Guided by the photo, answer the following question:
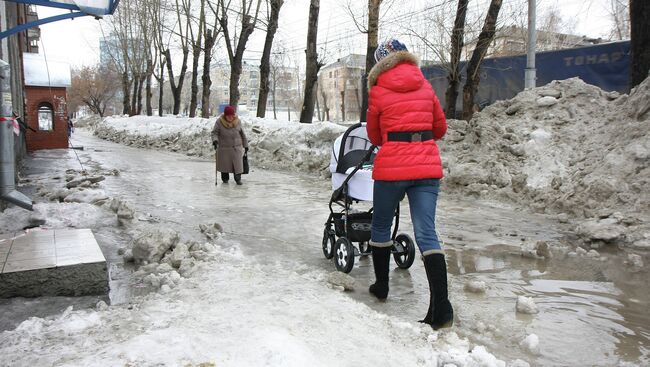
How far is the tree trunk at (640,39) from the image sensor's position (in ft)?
29.7

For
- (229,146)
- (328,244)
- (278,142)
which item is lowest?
(328,244)

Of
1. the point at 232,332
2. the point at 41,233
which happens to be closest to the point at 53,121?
the point at 41,233

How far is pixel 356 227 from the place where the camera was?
5.07 metres

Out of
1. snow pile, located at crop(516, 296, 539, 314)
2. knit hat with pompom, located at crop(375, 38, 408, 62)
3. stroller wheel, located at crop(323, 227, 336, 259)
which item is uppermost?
knit hat with pompom, located at crop(375, 38, 408, 62)

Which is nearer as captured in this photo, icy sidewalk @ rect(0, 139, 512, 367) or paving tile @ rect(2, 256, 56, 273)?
icy sidewalk @ rect(0, 139, 512, 367)

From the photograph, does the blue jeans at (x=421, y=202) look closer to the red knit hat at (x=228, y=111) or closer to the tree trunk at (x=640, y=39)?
the tree trunk at (x=640, y=39)

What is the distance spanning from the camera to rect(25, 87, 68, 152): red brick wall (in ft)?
69.4

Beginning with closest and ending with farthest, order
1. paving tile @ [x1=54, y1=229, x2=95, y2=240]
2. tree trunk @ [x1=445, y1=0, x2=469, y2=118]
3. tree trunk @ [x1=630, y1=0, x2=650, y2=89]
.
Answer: paving tile @ [x1=54, y1=229, x2=95, y2=240]
tree trunk @ [x1=630, y1=0, x2=650, y2=89]
tree trunk @ [x1=445, y1=0, x2=469, y2=118]

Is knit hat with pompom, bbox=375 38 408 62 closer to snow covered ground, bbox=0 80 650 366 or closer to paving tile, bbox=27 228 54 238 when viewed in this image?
snow covered ground, bbox=0 80 650 366

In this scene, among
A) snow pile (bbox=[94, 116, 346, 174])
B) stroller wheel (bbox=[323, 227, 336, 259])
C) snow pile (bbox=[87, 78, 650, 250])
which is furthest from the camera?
snow pile (bbox=[94, 116, 346, 174])

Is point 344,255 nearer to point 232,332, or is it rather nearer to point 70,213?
point 232,332

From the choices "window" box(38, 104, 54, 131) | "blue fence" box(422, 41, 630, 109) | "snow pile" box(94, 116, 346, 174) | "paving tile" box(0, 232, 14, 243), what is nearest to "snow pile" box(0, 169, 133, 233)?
"paving tile" box(0, 232, 14, 243)

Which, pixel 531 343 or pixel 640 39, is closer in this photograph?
pixel 531 343

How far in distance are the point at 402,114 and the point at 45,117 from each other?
871 inches
